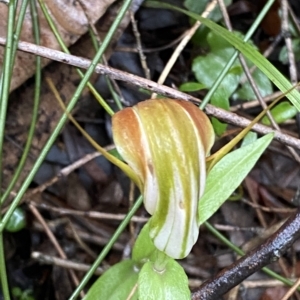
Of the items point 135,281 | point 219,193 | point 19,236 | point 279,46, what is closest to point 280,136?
point 219,193

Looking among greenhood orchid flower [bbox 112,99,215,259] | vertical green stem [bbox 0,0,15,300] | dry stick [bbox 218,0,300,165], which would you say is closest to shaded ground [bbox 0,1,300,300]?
dry stick [bbox 218,0,300,165]

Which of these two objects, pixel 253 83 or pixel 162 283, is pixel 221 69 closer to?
pixel 253 83

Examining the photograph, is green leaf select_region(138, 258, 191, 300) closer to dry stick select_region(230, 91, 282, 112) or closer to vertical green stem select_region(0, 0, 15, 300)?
vertical green stem select_region(0, 0, 15, 300)

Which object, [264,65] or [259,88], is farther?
[259,88]

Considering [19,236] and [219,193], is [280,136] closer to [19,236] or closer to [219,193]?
[219,193]

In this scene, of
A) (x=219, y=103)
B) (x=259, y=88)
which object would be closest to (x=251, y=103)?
(x=259, y=88)
